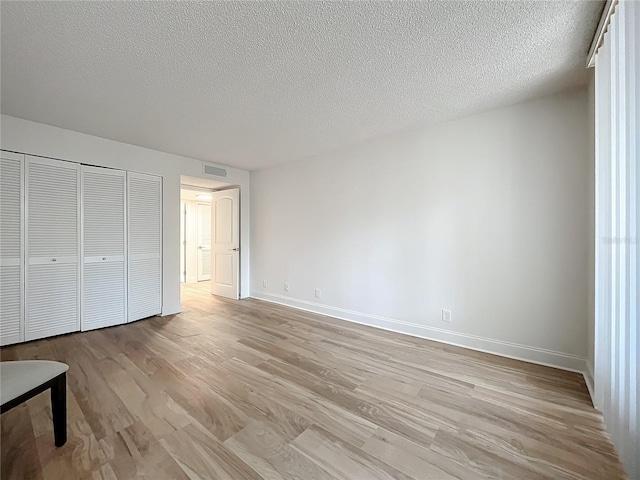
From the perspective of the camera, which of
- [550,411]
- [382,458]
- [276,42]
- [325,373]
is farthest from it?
[325,373]

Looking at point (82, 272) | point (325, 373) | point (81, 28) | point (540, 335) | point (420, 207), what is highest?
point (81, 28)

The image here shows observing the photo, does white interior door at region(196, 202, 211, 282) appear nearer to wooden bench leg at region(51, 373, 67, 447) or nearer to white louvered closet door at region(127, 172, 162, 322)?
white louvered closet door at region(127, 172, 162, 322)

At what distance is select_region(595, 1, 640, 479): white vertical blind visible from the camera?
122 cm

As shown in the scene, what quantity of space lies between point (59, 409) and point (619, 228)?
10.8ft

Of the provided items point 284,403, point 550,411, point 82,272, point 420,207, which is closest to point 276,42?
point 420,207

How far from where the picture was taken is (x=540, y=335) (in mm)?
2387

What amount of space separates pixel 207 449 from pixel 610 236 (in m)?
2.66

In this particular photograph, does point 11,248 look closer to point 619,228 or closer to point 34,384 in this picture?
point 34,384

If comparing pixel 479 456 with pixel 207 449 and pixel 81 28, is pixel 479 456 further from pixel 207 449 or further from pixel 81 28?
pixel 81 28

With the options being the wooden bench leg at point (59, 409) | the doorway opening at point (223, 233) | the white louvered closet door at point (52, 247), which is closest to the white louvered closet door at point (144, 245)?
the white louvered closet door at point (52, 247)

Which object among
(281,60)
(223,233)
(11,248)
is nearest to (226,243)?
(223,233)

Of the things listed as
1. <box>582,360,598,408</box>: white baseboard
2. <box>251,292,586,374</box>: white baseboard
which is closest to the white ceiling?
<box>251,292,586,374</box>: white baseboard

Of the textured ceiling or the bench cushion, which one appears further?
the textured ceiling

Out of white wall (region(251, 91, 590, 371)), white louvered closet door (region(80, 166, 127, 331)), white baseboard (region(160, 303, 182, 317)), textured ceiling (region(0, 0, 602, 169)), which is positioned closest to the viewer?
textured ceiling (region(0, 0, 602, 169))
